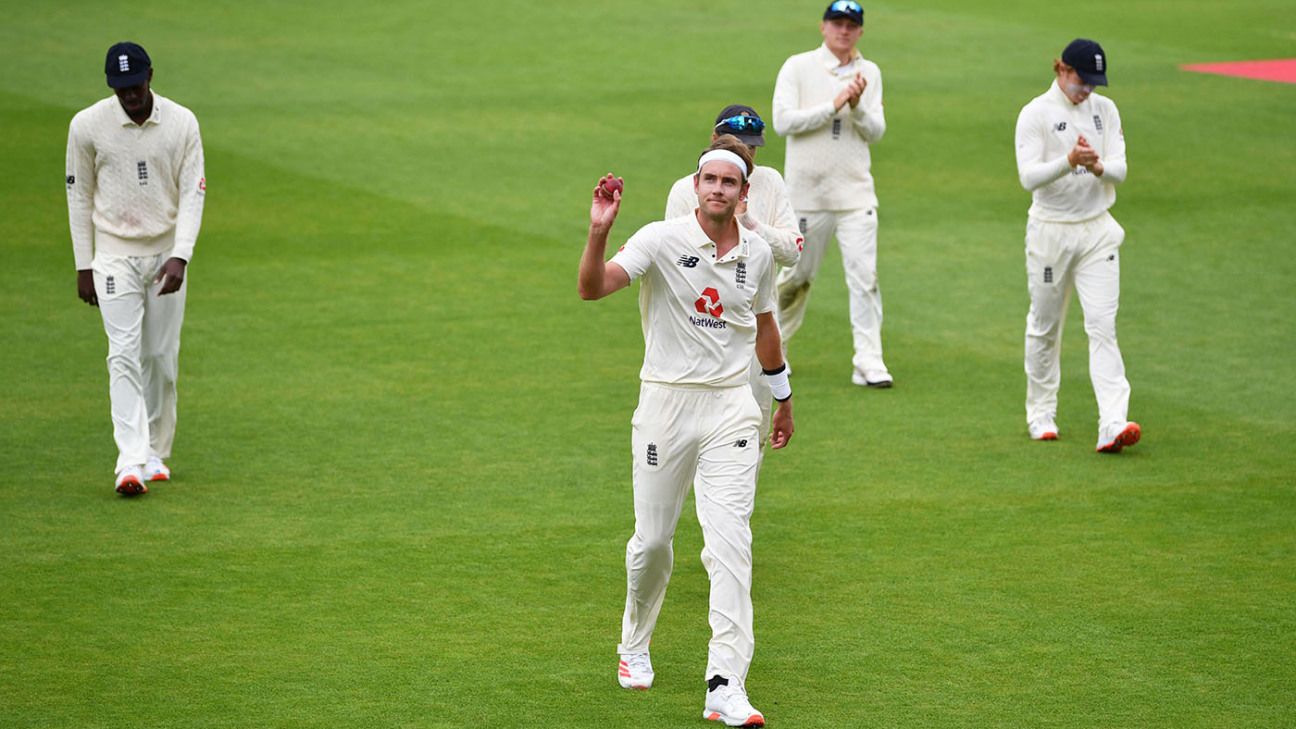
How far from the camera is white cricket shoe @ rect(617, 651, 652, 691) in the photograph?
791 centimetres

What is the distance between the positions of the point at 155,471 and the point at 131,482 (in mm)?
409

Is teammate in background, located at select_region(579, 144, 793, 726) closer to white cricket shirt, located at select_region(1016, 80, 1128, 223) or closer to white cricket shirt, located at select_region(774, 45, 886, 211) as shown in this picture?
white cricket shirt, located at select_region(1016, 80, 1128, 223)

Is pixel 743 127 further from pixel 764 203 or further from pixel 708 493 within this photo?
pixel 708 493

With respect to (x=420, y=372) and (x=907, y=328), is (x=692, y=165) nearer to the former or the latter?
(x=907, y=328)

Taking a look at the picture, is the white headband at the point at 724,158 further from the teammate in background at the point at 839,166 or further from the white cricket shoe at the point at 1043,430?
the teammate in background at the point at 839,166

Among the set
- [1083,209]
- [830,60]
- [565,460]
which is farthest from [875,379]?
[565,460]

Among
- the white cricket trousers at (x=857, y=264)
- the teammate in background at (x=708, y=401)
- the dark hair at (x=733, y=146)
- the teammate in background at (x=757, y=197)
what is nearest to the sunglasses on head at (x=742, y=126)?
the teammate in background at (x=757, y=197)

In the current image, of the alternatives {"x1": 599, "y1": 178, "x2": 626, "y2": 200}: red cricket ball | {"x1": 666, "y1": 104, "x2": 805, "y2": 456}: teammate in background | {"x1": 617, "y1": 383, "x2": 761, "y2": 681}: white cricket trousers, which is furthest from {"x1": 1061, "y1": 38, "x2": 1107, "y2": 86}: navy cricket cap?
{"x1": 599, "y1": 178, "x2": 626, "y2": 200}: red cricket ball

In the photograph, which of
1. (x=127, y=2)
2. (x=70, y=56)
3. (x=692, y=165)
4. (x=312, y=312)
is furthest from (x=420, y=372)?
(x=127, y=2)

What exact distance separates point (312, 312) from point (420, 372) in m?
2.17

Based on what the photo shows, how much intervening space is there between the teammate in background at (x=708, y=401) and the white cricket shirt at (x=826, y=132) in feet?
18.9

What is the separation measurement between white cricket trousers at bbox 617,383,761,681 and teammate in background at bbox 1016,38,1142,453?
14.9 feet

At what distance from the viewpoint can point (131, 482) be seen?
10484 mm

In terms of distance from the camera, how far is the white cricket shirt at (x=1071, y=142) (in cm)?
1158
